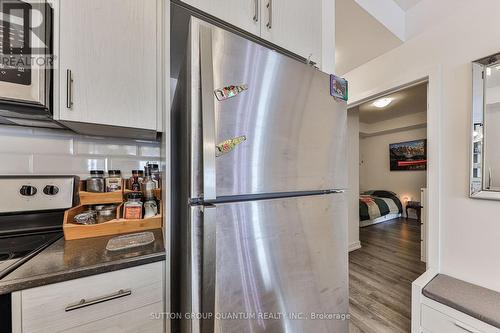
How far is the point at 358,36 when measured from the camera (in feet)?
5.73

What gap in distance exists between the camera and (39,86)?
0.72 meters

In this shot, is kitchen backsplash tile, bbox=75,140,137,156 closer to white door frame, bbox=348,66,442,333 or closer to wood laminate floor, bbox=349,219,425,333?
wood laminate floor, bbox=349,219,425,333

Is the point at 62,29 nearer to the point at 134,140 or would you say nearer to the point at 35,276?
the point at 134,140

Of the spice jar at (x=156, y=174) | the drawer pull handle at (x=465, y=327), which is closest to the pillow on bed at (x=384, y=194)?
the drawer pull handle at (x=465, y=327)

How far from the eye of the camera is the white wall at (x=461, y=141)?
1208 millimetres

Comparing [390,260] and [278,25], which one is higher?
[278,25]

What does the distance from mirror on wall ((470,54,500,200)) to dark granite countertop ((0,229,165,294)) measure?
187cm

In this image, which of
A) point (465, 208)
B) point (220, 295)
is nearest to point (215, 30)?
point (220, 295)

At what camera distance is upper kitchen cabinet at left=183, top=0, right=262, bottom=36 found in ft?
2.76

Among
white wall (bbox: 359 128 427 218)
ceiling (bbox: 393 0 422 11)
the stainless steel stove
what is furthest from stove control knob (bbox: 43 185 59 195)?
white wall (bbox: 359 128 427 218)

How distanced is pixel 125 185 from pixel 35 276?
603 mm

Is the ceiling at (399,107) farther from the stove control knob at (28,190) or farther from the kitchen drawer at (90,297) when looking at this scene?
the stove control knob at (28,190)

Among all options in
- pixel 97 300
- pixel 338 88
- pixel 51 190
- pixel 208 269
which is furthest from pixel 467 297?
pixel 51 190

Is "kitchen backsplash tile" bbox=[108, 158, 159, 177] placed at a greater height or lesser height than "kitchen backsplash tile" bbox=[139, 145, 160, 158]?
lesser
